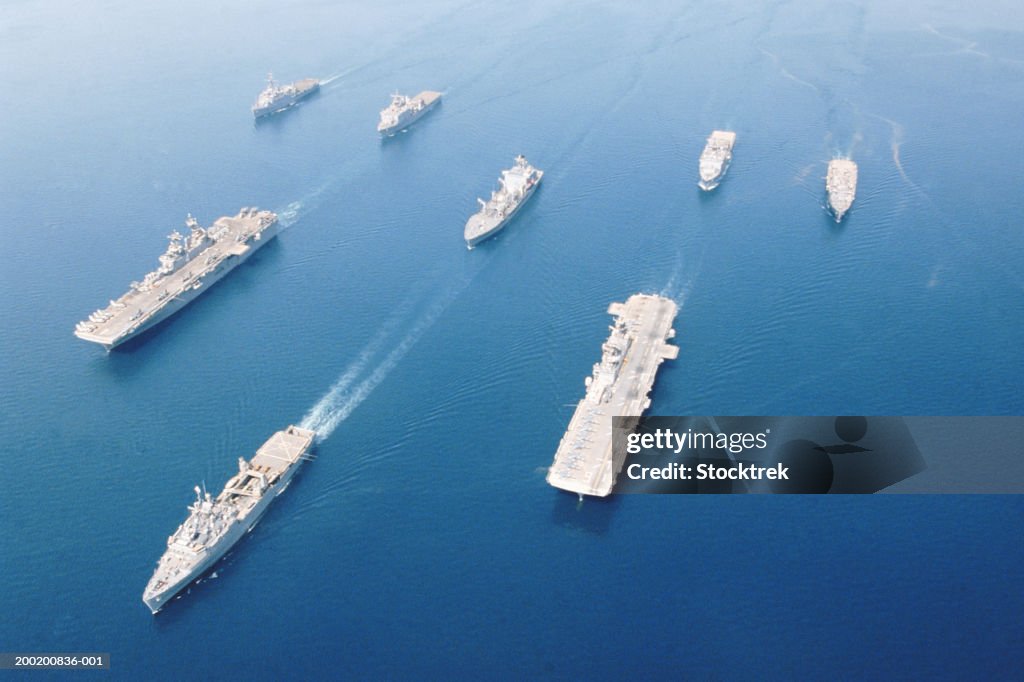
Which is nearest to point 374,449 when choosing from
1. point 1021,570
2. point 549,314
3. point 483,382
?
point 483,382

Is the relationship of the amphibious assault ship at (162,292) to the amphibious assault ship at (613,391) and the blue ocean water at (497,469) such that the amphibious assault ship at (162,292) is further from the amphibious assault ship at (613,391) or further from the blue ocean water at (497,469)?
the amphibious assault ship at (613,391)

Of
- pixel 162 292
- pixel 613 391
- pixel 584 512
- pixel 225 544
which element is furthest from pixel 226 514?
pixel 162 292

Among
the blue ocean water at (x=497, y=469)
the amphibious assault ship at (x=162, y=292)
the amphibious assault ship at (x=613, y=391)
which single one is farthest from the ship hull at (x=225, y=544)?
the amphibious assault ship at (x=162, y=292)

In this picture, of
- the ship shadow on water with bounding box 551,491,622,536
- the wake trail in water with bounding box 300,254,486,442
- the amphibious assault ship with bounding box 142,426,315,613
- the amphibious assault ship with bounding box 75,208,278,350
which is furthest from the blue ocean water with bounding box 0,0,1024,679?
the amphibious assault ship with bounding box 75,208,278,350

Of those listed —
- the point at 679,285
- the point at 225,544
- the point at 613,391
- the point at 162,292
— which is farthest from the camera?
the point at 162,292

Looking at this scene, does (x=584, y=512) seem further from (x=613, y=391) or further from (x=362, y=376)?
(x=362, y=376)

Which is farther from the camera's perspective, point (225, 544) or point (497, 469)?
point (497, 469)

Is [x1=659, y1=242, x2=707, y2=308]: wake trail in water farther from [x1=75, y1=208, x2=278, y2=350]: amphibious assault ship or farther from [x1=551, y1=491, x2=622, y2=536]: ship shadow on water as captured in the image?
[x1=75, y1=208, x2=278, y2=350]: amphibious assault ship

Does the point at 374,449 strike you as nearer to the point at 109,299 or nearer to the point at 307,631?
the point at 307,631
